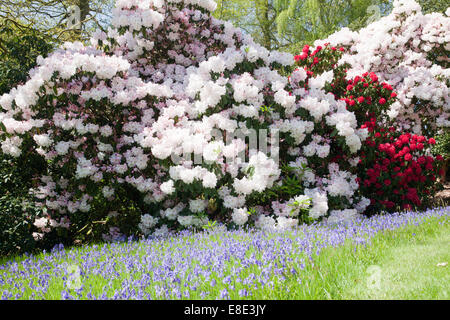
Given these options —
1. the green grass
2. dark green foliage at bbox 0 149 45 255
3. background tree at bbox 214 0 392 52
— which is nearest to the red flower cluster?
the green grass

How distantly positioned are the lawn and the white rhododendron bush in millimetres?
4827

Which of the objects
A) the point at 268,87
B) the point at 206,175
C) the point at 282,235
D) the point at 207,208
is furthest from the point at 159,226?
the point at 268,87

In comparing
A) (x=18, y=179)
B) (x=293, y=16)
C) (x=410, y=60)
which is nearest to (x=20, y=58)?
(x=18, y=179)

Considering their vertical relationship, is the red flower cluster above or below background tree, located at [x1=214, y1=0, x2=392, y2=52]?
below

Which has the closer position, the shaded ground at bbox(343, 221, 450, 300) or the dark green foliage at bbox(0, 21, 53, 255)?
the shaded ground at bbox(343, 221, 450, 300)

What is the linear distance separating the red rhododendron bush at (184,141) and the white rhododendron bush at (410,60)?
6.33ft

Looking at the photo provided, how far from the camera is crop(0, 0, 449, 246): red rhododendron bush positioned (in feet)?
18.7

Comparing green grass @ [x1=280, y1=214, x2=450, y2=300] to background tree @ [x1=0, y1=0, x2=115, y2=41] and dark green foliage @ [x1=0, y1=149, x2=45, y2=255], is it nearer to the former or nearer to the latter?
dark green foliage @ [x1=0, y1=149, x2=45, y2=255]

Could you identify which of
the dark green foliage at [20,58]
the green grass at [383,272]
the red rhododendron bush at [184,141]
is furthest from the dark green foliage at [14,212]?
the green grass at [383,272]

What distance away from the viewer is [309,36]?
24.8 m

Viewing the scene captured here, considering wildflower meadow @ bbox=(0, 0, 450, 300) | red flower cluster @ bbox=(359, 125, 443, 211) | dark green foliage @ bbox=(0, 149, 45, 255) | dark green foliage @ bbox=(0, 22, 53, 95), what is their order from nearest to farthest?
1. wildflower meadow @ bbox=(0, 0, 450, 300)
2. dark green foliage @ bbox=(0, 149, 45, 255)
3. red flower cluster @ bbox=(359, 125, 443, 211)
4. dark green foliage @ bbox=(0, 22, 53, 95)

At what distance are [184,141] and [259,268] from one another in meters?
2.72

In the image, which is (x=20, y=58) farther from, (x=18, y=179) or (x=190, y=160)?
(x=190, y=160)

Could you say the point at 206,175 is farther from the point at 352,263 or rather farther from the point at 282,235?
the point at 352,263
